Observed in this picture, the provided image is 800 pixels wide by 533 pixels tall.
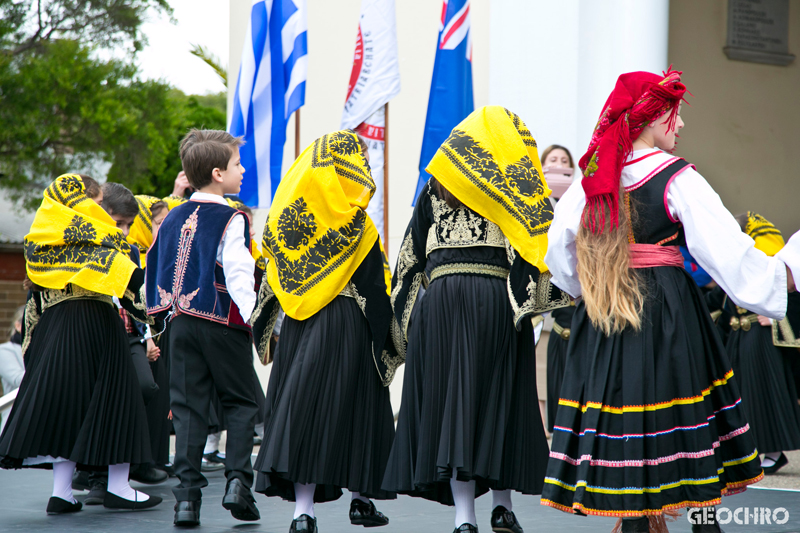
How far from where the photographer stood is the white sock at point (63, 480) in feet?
15.3

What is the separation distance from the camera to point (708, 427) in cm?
299

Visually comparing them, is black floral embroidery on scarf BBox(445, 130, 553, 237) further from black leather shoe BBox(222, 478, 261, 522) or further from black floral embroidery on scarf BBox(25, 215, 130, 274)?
black floral embroidery on scarf BBox(25, 215, 130, 274)

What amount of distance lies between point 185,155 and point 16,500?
7.42 feet

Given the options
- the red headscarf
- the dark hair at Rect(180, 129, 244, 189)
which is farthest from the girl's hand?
the red headscarf

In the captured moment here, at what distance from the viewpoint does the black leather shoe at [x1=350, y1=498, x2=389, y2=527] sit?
4035 millimetres

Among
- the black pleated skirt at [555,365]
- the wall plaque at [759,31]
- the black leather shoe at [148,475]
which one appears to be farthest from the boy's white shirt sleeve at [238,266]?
the wall plaque at [759,31]

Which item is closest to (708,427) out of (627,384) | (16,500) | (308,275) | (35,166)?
(627,384)

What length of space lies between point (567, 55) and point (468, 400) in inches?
183

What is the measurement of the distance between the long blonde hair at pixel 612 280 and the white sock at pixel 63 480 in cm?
290

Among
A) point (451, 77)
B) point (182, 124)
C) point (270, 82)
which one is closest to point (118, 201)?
point (270, 82)

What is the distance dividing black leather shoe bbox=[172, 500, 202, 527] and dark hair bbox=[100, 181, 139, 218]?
1.90 meters

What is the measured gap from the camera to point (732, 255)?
302 centimetres

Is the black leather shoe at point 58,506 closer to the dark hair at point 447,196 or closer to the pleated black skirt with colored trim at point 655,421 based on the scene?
the dark hair at point 447,196

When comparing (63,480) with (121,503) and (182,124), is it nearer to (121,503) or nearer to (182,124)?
(121,503)
